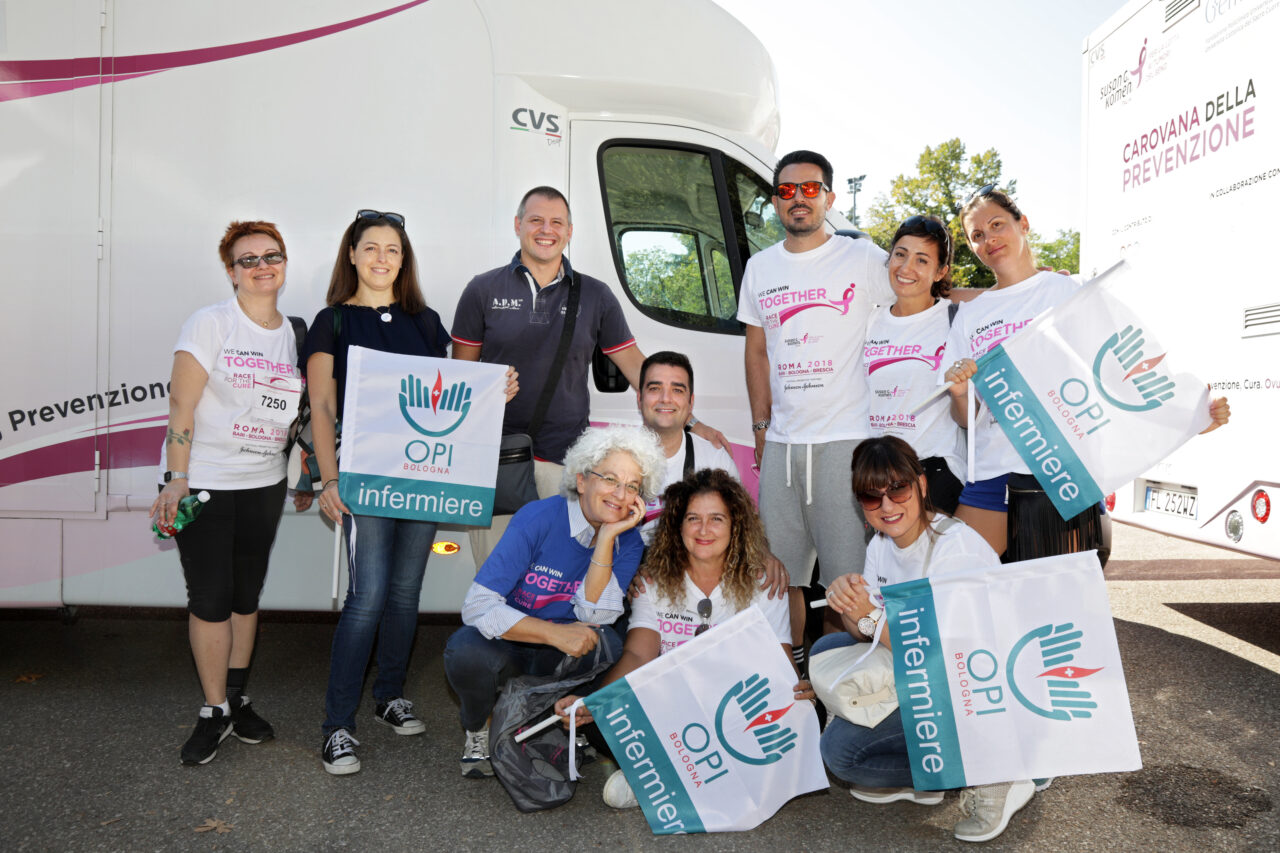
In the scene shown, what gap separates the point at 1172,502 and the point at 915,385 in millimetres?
2628

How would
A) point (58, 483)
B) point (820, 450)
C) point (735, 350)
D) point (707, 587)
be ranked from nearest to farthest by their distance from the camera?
point (707, 587) < point (820, 450) < point (58, 483) < point (735, 350)

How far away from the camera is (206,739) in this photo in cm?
356

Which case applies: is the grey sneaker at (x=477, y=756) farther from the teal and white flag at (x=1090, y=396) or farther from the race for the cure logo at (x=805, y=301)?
the teal and white flag at (x=1090, y=396)

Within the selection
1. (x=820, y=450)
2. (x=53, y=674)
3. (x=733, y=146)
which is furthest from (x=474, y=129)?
(x=53, y=674)

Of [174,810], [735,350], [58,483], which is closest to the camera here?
[174,810]

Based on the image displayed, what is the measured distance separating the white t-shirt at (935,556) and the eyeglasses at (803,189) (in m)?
1.39

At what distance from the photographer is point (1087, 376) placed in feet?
10.8

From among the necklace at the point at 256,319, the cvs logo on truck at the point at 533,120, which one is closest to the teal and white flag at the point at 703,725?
the necklace at the point at 256,319

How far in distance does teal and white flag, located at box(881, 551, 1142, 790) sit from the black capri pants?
2.43 meters

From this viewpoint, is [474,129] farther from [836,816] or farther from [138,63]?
[836,816]

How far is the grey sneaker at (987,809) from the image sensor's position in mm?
2984

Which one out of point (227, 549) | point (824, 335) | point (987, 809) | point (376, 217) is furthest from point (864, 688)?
point (376, 217)

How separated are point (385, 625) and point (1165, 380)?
3107mm

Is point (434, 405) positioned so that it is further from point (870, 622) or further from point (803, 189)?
point (870, 622)
